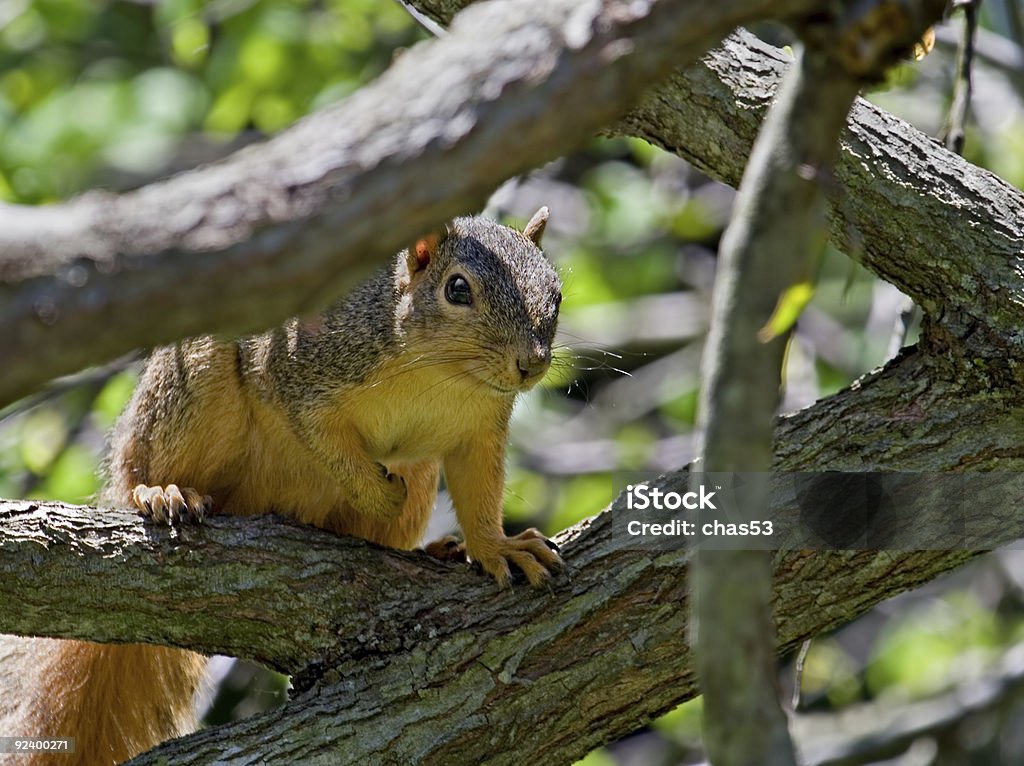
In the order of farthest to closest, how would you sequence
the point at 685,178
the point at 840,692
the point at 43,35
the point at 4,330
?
1. the point at 685,178
2. the point at 43,35
3. the point at 840,692
4. the point at 4,330

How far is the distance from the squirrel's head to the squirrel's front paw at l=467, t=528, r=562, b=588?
40 centimetres

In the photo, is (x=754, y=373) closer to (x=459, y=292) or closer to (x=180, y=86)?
(x=459, y=292)

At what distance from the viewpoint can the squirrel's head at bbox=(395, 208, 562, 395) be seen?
132 inches

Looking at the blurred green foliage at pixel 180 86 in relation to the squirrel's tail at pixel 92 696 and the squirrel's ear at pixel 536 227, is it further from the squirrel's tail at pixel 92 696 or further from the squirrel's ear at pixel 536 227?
the squirrel's tail at pixel 92 696

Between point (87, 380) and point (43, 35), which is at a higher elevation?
point (43, 35)

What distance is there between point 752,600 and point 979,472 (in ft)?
5.67

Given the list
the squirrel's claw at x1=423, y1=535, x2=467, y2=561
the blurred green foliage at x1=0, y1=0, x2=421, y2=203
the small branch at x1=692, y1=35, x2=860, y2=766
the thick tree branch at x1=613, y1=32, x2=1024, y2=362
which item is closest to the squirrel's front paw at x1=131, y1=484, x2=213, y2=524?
the squirrel's claw at x1=423, y1=535, x2=467, y2=561

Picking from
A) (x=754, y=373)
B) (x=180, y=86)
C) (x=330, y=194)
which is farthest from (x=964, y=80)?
(x=180, y=86)

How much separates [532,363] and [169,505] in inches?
37.9

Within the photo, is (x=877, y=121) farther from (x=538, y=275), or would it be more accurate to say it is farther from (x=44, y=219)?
(x=44, y=219)

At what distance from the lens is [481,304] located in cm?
347

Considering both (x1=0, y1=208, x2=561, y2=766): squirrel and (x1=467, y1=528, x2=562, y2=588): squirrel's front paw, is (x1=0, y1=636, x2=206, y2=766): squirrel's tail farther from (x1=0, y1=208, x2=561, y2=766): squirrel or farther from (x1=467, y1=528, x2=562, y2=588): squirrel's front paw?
(x1=467, y1=528, x2=562, y2=588): squirrel's front paw

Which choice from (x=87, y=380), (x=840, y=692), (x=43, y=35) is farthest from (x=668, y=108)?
(x=43, y=35)

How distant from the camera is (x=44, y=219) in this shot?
1.41 metres
